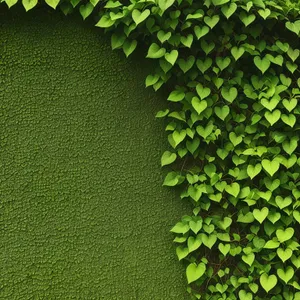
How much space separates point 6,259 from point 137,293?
0.64 m

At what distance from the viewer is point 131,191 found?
2.36 m

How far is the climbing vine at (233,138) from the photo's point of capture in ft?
7.45

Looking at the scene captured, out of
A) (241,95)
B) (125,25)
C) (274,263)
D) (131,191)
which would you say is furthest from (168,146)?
(274,263)

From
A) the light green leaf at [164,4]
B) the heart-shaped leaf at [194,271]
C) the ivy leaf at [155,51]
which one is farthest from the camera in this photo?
the heart-shaped leaf at [194,271]

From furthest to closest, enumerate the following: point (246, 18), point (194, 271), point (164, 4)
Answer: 1. point (194, 271)
2. point (246, 18)
3. point (164, 4)

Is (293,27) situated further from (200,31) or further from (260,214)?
(260,214)

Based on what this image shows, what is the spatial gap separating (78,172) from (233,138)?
75 centimetres

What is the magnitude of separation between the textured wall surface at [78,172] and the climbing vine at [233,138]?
0.33 feet

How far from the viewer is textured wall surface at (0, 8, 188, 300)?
7.35ft

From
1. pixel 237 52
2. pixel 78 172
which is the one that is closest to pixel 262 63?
pixel 237 52

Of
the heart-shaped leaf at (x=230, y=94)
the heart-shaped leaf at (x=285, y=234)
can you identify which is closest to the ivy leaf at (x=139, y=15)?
the heart-shaped leaf at (x=230, y=94)

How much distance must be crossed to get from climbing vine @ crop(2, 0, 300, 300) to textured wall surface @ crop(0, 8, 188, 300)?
0.33ft

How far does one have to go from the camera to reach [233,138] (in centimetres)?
233

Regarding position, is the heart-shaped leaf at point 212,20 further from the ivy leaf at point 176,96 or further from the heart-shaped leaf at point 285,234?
the heart-shaped leaf at point 285,234
